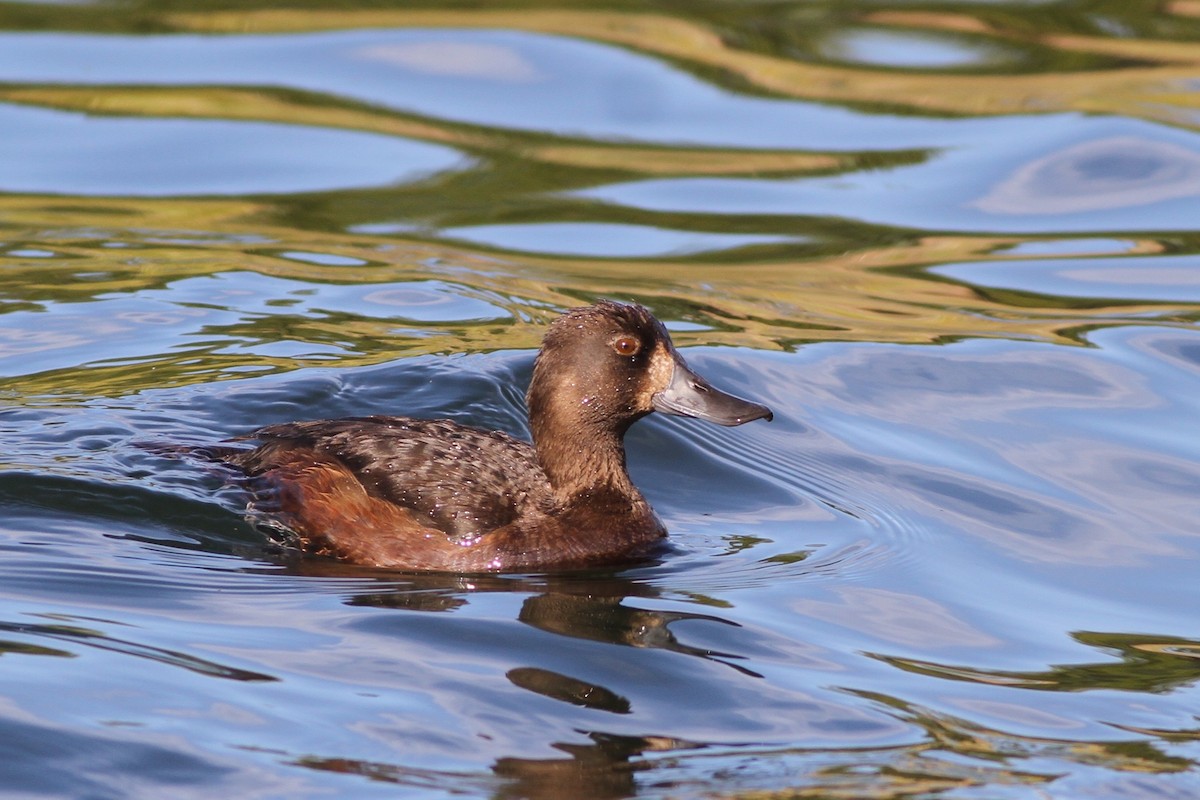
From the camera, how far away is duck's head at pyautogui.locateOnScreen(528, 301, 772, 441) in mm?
7660

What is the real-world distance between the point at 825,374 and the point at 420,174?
4.77 m

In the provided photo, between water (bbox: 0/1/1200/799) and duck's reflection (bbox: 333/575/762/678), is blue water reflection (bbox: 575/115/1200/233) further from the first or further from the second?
duck's reflection (bbox: 333/575/762/678)

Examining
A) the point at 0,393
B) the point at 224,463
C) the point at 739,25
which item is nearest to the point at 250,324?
the point at 0,393

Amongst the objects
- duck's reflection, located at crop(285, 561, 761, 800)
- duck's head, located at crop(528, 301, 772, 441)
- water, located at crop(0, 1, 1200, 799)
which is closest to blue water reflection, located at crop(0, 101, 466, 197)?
water, located at crop(0, 1, 1200, 799)

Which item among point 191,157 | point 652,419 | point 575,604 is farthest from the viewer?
point 191,157

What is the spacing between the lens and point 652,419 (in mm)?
9570

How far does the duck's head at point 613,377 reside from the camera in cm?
766

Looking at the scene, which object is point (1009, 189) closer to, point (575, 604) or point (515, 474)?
point (515, 474)

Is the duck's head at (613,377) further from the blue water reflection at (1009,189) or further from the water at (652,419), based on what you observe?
the blue water reflection at (1009,189)

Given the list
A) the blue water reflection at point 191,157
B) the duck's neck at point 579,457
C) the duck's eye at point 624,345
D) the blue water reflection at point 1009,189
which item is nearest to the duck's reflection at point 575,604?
the duck's neck at point 579,457

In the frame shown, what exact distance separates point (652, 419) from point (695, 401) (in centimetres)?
184

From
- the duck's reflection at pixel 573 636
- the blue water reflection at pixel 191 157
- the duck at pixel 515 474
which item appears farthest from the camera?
the blue water reflection at pixel 191 157

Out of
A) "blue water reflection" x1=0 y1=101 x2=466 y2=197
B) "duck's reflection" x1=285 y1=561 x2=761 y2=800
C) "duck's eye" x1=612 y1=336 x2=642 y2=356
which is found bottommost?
"duck's reflection" x1=285 y1=561 x2=761 y2=800

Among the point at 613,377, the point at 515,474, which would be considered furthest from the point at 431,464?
the point at 613,377
